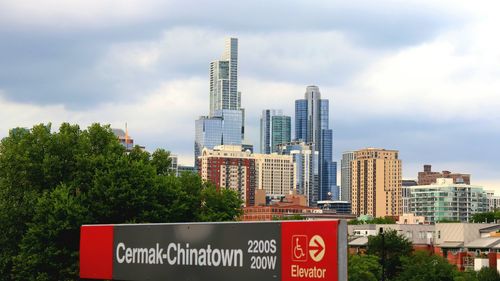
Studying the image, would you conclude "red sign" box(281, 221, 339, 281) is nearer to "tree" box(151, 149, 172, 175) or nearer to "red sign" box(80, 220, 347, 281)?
"red sign" box(80, 220, 347, 281)

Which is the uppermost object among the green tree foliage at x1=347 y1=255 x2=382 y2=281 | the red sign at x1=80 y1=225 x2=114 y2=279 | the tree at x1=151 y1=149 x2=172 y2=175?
the tree at x1=151 y1=149 x2=172 y2=175

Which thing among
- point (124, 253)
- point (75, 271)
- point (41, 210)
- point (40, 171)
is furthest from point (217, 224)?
point (40, 171)

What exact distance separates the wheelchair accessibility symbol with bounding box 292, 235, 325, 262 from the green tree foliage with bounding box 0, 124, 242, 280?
28.1 m

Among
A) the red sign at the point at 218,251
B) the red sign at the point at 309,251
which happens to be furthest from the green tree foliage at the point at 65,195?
the red sign at the point at 309,251

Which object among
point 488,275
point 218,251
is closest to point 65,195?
point 218,251

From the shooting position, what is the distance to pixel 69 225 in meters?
47.7

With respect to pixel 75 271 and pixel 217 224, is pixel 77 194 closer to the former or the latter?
pixel 75 271

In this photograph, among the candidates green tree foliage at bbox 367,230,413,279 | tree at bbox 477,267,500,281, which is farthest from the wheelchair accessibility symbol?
green tree foliage at bbox 367,230,413,279

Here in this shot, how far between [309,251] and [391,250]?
89.3 m

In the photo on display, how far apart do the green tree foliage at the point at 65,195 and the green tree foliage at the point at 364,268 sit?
99.5 feet

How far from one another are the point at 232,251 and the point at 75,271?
85.4 ft

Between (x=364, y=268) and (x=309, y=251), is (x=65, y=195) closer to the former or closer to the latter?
(x=309, y=251)

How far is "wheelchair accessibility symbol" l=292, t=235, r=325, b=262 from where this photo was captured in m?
19.7

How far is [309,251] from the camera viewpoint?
20.0 meters
